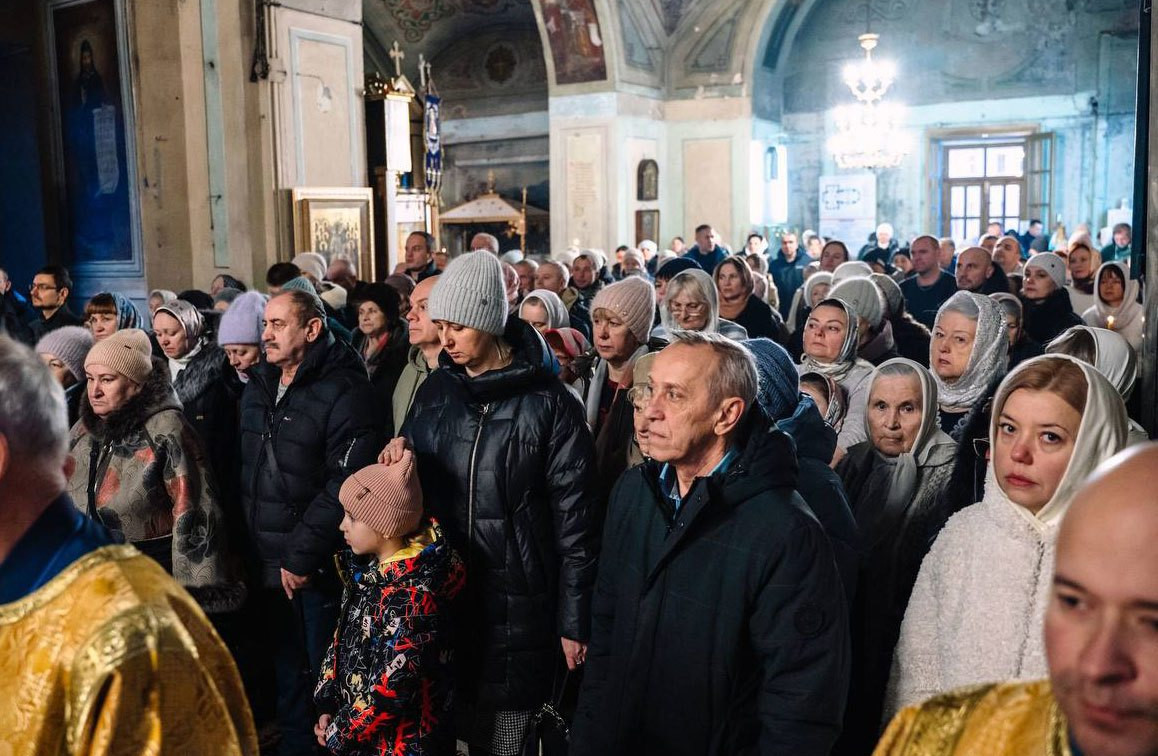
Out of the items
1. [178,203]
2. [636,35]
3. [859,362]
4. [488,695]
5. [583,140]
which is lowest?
[488,695]

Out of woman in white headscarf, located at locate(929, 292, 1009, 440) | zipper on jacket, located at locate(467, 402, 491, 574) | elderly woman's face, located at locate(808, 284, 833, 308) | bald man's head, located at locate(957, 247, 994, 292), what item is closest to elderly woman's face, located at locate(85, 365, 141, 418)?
zipper on jacket, located at locate(467, 402, 491, 574)

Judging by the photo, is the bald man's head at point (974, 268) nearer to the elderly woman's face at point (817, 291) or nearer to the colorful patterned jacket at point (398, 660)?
the elderly woman's face at point (817, 291)

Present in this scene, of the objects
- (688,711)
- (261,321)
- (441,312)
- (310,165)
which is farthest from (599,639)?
(310,165)

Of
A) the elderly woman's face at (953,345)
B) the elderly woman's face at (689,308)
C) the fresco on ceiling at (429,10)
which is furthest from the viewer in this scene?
the fresco on ceiling at (429,10)

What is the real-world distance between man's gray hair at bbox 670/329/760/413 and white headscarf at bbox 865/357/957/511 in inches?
42.6

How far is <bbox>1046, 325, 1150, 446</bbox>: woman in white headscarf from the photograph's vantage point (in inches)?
178

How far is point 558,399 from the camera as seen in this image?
138 inches

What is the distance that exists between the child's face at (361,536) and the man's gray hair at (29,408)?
5.32 ft

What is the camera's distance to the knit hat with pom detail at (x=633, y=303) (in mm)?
4922

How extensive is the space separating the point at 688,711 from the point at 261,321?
10.0 feet

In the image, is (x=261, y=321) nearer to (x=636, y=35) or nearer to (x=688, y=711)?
(x=688, y=711)

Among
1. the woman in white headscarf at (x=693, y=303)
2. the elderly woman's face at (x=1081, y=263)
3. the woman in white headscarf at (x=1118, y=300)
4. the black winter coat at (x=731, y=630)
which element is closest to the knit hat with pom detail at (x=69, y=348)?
the woman in white headscarf at (x=693, y=303)

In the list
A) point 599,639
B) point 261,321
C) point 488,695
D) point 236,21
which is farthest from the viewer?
point 236,21

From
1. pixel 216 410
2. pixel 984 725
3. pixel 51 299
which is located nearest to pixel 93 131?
pixel 51 299
